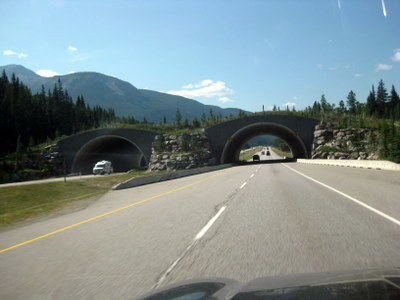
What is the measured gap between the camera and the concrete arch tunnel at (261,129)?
5753cm

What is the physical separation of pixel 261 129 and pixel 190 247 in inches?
2369

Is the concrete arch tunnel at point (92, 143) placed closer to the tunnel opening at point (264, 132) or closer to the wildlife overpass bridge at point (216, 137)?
the wildlife overpass bridge at point (216, 137)

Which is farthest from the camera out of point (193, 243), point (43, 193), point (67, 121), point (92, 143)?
point (67, 121)

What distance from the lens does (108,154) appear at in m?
73.1

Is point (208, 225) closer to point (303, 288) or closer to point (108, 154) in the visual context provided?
point (303, 288)

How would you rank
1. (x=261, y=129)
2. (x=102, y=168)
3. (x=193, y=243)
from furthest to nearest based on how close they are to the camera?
(x=261, y=129) → (x=102, y=168) → (x=193, y=243)

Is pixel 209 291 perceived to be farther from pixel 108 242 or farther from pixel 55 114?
pixel 55 114

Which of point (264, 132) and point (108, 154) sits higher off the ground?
point (264, 132)

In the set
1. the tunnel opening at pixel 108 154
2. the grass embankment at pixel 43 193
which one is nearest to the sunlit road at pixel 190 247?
the grass embankment at pixel 43 193

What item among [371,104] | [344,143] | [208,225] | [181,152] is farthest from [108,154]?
[371,104]

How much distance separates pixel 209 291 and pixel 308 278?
1055 millimetres

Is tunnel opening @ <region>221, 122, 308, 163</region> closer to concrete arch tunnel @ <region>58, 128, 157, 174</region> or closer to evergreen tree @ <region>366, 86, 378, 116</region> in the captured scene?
concrete arch tunnel @ <region>58, 128, 157, 174</region>

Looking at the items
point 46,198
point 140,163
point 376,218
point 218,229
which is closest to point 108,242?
point 218,229

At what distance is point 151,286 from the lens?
13.5 feet
